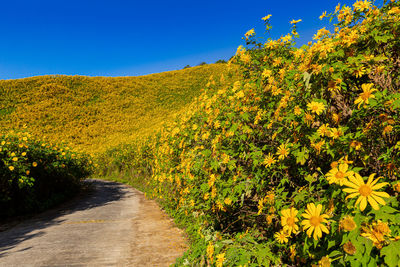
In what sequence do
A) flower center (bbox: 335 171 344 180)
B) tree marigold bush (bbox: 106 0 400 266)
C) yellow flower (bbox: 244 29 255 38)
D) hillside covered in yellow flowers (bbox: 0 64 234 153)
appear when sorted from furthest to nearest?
hillside covered in yellow flowers (bbox: 0 64 234 153)
yellow flower (bbox: 244 29 255 38)
flower center (bbox: 335 171 344 180)
tree marigold bush (bbox: 106 0 400 266)

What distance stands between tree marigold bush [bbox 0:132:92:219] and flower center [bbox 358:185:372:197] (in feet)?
22.1

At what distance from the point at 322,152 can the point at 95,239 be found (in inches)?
162

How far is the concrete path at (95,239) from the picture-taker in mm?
3480

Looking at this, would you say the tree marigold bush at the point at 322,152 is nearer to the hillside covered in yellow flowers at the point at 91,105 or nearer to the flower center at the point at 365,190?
the flower center at the point at 365,190

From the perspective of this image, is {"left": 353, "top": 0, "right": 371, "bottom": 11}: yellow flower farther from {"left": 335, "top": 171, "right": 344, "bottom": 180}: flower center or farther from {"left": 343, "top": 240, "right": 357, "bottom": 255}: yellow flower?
{"left": 343, "top": 240, "right": 357, "bottom": 255}: yellow flower

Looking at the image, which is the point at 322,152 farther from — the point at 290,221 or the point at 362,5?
the point at 362,5

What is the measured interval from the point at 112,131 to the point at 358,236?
2679 centimetres

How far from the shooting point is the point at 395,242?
109 centimetres

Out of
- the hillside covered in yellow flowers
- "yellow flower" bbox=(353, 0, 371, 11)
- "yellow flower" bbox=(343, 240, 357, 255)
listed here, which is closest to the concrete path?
"yellow flower" bbox=(343, 240, 357, 255)

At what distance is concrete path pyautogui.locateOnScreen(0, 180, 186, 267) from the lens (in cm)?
348

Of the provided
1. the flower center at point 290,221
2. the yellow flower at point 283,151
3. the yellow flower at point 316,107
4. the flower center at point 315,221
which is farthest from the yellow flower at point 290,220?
the yellow flower at point 316,107

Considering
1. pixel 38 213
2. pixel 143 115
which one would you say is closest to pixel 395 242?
pixel 38 213

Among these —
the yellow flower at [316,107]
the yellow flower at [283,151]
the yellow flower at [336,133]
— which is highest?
the yellow flower at [316,107]

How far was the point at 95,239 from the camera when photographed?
4.26m
